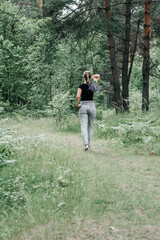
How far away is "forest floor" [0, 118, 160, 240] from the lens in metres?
3.35

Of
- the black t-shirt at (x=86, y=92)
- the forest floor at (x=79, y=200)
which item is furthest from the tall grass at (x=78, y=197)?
the black t-shirt at (x=86, y=92)

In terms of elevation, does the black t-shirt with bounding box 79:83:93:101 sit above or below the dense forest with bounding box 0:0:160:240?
above

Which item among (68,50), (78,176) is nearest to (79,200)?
(78,176)

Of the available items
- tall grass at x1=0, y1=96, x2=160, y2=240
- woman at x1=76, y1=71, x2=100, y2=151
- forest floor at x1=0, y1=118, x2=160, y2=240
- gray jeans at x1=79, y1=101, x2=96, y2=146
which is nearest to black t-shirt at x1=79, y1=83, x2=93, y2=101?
woman at x1=76, y1=71, x2=100, y2=151

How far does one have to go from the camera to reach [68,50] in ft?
60.7

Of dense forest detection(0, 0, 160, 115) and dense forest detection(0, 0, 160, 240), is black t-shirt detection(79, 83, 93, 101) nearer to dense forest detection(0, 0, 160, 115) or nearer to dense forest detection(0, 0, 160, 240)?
dense forest detection(0, 0, 160, 240)

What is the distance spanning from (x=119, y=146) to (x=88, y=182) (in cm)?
396

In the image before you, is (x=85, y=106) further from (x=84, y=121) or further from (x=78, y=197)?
(x=78, y=197)

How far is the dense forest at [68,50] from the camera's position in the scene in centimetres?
1337

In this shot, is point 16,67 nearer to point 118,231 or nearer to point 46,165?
point 46,165

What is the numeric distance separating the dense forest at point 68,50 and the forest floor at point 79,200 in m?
7.53

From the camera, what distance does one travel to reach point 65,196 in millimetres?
4117

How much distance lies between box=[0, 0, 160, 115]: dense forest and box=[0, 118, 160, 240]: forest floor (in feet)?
24.7

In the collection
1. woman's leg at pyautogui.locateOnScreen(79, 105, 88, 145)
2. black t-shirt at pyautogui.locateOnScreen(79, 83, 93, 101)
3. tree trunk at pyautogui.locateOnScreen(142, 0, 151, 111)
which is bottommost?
woman's leg at pyautogui.locateOnScreen(79, 105, 88, 145)
